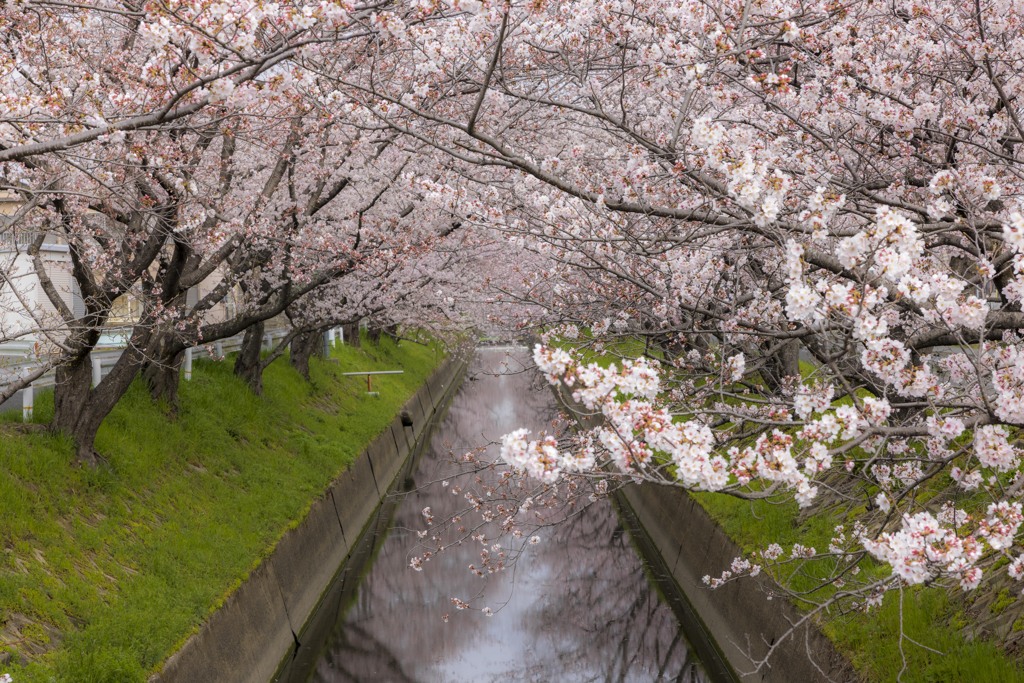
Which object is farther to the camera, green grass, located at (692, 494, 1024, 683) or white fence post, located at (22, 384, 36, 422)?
white fence post, located at (22, 384, 36, 422)

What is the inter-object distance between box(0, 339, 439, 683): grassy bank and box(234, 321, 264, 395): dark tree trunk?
1.91 ft

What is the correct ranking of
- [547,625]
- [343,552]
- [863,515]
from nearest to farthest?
[863,515] < [547,625] < [343,552]

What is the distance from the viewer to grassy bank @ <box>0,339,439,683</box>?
344 inches

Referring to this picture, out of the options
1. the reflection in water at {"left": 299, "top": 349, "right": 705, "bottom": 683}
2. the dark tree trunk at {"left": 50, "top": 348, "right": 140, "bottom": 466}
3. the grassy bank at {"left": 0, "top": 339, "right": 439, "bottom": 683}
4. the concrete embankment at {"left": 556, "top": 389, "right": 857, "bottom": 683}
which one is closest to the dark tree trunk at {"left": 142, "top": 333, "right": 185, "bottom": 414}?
the grassy bank at {"left": 0, "top": 339, "right": 439, "bottom": 683}

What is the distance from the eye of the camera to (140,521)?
11984 mm

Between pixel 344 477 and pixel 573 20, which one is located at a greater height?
pixel 573 20

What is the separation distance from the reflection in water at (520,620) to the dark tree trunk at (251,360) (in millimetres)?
4544

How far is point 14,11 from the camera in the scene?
24.8ft

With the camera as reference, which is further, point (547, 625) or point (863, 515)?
point (547, 625)

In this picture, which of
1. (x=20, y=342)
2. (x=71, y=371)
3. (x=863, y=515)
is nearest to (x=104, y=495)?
(x=71, y=371)

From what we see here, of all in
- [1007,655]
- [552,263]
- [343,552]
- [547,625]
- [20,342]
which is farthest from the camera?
[343,552]

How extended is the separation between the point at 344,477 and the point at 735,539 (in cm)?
906

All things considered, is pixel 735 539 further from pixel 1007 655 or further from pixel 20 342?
pixel 20 342

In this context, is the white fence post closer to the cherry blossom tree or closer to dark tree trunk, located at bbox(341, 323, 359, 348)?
the cherry blossom tree
